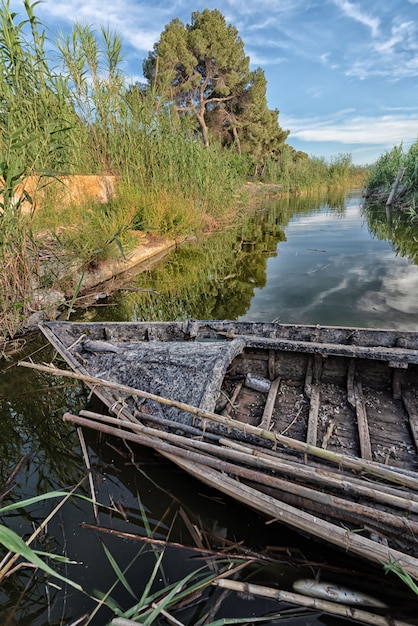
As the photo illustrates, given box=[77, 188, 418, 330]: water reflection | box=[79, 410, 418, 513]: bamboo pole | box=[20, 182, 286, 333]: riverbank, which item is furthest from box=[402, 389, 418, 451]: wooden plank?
box=[20, 182, 286, 333]: riverbank

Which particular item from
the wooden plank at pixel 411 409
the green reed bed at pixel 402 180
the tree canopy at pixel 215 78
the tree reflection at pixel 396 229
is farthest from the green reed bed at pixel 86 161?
the tree canopy at pixel 215 78

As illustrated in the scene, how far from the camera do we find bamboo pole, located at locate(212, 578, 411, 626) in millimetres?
1367

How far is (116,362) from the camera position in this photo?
2.84 m

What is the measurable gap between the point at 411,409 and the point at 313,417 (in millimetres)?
699

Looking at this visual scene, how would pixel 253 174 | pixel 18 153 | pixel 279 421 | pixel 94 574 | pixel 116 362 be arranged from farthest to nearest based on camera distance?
pixel 253 174 < pixel 18 153 < pixel 116 362 < pixel 279 421 < pixel 94 574

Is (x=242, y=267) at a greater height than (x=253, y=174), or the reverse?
(x=253, y=174)

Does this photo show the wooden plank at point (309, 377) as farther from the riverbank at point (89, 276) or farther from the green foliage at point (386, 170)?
the green foliage at point (386, 170)

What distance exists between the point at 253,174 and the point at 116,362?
2670cm

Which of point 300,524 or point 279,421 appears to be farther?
point 279,421

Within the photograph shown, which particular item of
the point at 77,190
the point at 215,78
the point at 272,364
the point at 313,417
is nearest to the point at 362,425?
the point at 313,417

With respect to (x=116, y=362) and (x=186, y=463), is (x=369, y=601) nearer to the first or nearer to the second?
(x=186, y=463)

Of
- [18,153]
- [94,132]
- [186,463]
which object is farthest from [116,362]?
[94,132]

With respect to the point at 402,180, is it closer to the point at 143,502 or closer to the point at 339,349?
the point at 339,349

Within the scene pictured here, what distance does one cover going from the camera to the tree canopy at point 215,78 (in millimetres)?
20259
